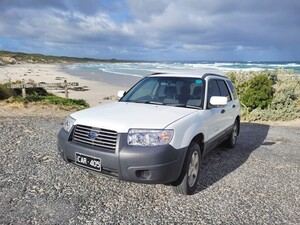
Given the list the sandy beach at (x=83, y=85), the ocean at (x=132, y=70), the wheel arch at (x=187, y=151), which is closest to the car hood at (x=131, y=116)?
the wheel arch at (x=187, y=151)

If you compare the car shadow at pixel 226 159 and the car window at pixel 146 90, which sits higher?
the car window at pixel 146 90

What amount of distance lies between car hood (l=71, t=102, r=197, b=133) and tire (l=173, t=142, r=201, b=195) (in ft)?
1.62

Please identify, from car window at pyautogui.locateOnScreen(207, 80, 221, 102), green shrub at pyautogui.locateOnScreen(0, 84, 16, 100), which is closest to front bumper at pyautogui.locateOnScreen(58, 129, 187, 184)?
car window at pyautogui.locateOnScreen(207, 80, 221, 102)

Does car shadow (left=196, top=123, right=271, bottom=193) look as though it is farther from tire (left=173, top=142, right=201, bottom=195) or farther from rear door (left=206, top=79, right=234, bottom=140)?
rear door (left=206, top=79, right=234, bottom=140)

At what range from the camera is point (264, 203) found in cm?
383

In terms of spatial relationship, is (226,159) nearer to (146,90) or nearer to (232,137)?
(232,137)

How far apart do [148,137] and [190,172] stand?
906 mm

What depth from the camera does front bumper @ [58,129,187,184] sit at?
10.9ft

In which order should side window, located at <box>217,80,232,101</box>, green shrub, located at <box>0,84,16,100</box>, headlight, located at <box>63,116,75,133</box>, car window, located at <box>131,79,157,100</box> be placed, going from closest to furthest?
headlight, located at <box>63,116,75,133</box> → car window, located at <box>131,79,157,100</box> → side window, located at <box>217,80,232,101</box> → green shrub, located at <box>0,84,16,100</box>

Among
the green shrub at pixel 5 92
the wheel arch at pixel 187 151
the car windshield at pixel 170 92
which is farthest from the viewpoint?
the green shrub at pixel 5 92

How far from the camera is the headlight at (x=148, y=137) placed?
11.2ft

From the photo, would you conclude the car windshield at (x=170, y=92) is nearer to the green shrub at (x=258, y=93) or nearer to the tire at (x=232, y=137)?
the tire at (x=232, y=137)

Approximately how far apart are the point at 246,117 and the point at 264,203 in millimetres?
8561

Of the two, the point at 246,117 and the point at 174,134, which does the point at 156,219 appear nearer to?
the point at 174,134
